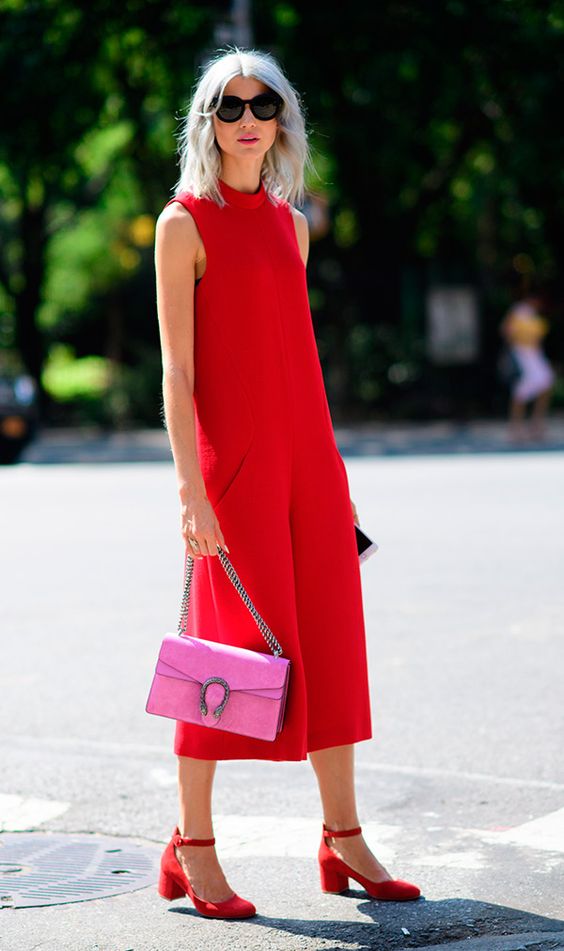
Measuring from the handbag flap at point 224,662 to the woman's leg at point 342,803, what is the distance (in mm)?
323

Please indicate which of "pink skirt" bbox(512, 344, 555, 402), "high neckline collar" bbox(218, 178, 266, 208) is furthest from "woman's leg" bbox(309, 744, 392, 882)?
"pink skirt" bbox(512, 344, 555, 402)

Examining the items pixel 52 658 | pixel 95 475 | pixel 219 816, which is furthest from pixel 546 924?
pixel 95 475

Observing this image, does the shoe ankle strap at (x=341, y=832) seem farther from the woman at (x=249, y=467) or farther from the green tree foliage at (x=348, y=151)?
the green tree foliage at (x=348, y=151)

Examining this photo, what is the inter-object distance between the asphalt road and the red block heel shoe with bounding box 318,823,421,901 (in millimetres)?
33

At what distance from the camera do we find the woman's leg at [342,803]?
3865 millimetres

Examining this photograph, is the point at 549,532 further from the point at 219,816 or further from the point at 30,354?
the point at 30,354

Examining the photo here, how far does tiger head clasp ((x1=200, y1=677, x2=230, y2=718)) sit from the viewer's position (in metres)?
3.66

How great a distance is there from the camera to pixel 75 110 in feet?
66.9

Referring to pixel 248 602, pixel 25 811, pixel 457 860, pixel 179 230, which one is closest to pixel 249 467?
pixel 248 602

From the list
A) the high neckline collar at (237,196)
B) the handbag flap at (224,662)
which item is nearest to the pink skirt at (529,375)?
the high neckline collar at (237,196)

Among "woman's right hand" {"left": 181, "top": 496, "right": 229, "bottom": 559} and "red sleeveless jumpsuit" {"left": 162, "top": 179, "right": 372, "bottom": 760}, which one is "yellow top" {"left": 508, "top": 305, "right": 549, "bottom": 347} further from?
"woman's right hand" {"left": 181, "top": 496, "right": 229, "bottom": 559}

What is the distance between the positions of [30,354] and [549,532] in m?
15.8

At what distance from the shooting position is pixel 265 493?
376cm

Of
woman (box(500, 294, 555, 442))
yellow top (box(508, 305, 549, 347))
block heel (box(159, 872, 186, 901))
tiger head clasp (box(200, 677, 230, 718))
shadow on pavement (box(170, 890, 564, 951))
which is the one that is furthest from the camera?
yellow top (box(508, 305, 549, 347))
